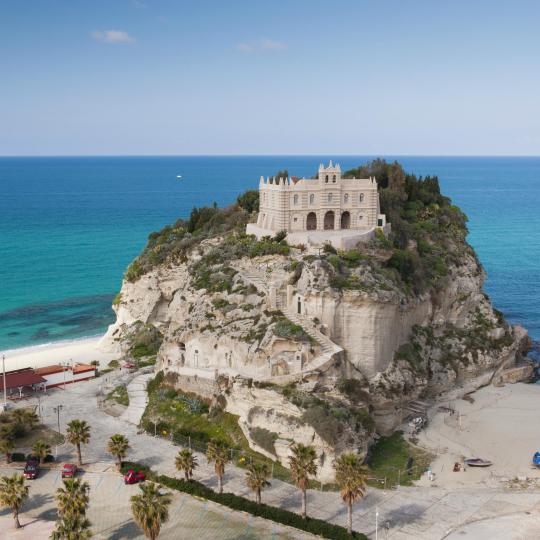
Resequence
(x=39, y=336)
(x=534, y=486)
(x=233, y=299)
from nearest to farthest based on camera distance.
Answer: (x=534, y=486), (x=233, y=299), (x=39, y=336)

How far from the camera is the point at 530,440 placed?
48.7 metres

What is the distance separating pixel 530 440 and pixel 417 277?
17020 millimetres

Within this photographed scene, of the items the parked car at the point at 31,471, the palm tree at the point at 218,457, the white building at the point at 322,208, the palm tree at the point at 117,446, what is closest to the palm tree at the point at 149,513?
the palm tree at the point at 218,457

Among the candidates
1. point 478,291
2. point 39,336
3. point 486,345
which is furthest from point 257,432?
point 39,336

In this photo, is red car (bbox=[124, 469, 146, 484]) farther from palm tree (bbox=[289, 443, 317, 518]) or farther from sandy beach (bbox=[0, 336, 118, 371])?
sandy beach (bbox=[0, 336, 118, 371])

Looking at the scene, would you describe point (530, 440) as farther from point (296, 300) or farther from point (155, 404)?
point (155, 404)

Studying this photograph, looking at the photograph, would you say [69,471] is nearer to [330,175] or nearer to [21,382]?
[21,382]

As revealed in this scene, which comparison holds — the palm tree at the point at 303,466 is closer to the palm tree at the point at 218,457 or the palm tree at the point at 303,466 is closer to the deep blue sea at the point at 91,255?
the palm tree at the point at 218,457

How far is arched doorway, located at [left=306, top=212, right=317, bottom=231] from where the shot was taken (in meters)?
59.4

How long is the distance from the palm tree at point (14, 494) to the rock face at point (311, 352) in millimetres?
15447

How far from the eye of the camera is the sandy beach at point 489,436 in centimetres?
4329

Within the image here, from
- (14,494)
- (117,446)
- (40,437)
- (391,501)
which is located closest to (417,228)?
(391,501)

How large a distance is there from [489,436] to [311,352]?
15383mm

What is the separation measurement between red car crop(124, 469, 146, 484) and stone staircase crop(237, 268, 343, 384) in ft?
35.0
